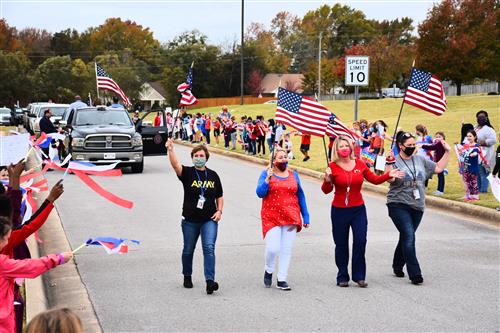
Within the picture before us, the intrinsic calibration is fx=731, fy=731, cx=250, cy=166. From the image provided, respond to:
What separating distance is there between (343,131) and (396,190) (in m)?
6.79

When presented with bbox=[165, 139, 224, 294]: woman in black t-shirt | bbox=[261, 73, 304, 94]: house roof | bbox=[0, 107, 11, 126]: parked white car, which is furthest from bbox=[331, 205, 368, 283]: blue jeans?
bbox=[261, 73, 304, 94]: house roof

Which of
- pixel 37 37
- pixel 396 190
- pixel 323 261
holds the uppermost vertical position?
pixel 37 37

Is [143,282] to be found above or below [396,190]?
below

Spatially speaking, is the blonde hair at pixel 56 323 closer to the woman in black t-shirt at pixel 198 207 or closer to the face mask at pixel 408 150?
the woman in black t-shirt at pixel 198 207

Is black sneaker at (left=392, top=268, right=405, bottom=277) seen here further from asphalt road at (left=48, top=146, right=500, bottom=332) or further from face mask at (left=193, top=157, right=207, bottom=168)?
face mask at (left=193, top=157, right=207, bottom=168)

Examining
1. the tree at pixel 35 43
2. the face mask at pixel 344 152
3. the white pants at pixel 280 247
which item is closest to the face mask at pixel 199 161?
the white pants at pixel 280 247

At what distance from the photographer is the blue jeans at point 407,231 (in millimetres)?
8531

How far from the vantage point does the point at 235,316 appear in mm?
7137

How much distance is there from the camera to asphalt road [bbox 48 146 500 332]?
22.9 ft

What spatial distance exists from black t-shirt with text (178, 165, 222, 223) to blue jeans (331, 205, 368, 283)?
57.9 inches

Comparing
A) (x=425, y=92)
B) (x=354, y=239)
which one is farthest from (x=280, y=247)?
(x=425, y=92)

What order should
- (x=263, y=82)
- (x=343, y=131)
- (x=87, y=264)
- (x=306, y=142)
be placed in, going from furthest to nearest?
(x=263, y=82), (x=306, y=142), (x=343, y=131), (x=87, y=264)

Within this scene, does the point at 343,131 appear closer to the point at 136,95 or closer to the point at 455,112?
the point at 455,112

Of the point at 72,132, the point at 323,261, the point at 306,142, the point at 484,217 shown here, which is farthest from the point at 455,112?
the point at 323,261
